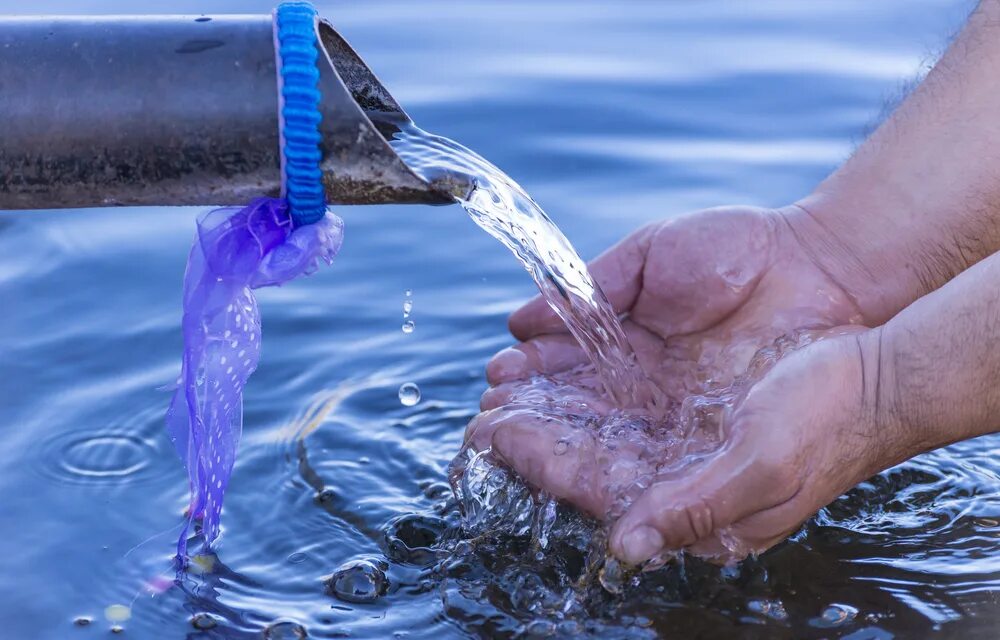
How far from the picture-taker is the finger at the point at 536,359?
304cm

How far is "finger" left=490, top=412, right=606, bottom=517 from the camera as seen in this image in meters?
2.60

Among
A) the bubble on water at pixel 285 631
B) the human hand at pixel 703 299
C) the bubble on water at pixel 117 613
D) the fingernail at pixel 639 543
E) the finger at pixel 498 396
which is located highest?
the human hand at pixel 703 299

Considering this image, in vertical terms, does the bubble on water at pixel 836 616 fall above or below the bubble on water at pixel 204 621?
above

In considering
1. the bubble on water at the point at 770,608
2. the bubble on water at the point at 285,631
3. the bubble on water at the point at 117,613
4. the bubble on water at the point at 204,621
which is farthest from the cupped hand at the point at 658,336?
the bubble on water at the point at 117,613

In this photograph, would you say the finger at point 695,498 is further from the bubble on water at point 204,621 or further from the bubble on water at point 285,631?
the bubble on water at point 204,621

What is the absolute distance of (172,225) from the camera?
4.30m

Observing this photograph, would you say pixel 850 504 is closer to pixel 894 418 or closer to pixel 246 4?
pixel 894 418

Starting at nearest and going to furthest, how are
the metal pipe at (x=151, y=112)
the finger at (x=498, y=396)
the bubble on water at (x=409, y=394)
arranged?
the metal pipe at (x=151, y=112), the finger at (x=498, y=396), the bubble on water at (x=409, y=394)

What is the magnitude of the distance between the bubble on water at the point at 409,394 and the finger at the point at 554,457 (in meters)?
0.71

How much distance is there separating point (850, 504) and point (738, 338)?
48cm

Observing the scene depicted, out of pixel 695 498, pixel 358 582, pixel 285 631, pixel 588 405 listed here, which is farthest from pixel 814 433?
pixel 285 631

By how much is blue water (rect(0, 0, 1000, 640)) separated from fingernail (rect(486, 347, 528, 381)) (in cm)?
27

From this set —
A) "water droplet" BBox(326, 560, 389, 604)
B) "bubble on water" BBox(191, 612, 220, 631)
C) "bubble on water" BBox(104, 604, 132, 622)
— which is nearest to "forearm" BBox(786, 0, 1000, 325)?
"water droplet" BBox(326, 560, 389, 604)

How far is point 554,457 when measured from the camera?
2611 millimetres
